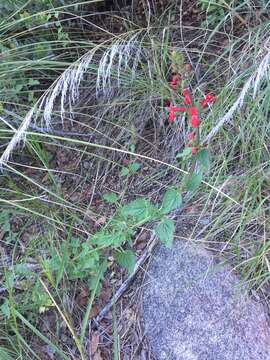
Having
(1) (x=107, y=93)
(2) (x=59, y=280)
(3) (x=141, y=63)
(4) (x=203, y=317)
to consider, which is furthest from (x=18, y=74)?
(4) (x=203, y=317)

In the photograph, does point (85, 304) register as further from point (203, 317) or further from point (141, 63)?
point (141, 63)

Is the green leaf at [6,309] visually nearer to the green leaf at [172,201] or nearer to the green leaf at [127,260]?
the green leaf at [127,260]

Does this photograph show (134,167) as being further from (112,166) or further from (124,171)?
(112,166)

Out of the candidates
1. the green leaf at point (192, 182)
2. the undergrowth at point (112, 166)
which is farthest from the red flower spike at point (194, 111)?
the green leaf at point (192, 182)

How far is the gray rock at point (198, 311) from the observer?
57.9 inches

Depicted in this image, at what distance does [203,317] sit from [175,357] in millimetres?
142

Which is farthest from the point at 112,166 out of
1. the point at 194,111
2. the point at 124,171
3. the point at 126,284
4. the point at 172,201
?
the point at 194,111

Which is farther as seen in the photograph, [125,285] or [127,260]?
[125,285]

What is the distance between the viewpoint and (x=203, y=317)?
154cm

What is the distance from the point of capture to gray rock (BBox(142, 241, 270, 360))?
147cm

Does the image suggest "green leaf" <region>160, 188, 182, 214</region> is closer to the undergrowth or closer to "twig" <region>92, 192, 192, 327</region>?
the undergrowth

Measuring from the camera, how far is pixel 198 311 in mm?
1554

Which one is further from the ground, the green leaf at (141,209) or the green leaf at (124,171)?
the green leaf at (141,209)

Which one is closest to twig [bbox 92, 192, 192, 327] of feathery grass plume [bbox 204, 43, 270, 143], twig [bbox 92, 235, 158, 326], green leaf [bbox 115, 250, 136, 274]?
twig [bbox 92, 235, 158, 326]
